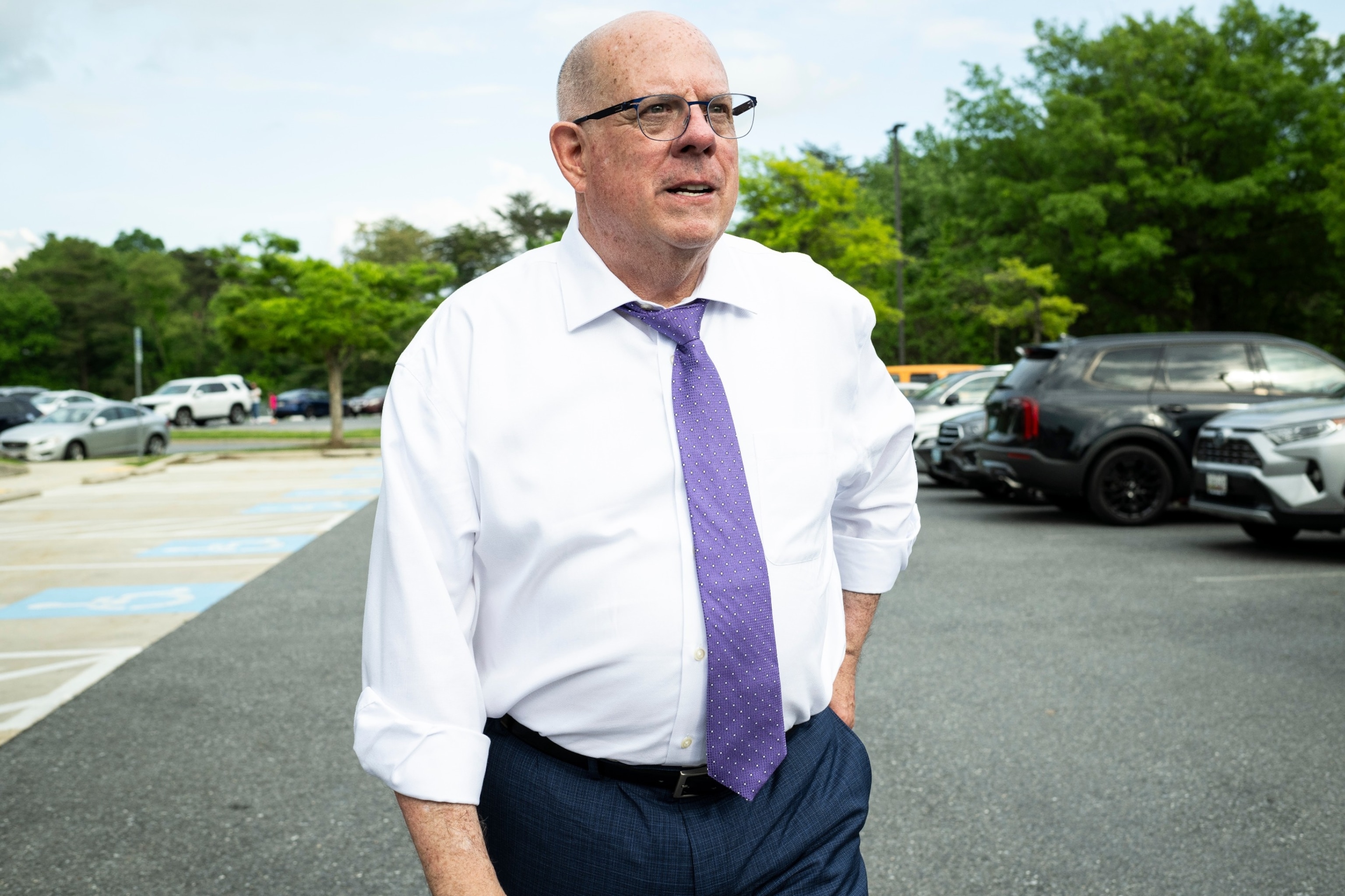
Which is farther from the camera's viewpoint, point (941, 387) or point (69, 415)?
point (69, 415)

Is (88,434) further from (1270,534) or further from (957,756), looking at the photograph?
(957,756)

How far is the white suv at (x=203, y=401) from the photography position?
43.8 meters

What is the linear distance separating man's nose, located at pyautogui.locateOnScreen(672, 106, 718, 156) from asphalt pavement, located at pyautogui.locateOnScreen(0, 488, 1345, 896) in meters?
2.47

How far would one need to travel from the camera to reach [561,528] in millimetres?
1692

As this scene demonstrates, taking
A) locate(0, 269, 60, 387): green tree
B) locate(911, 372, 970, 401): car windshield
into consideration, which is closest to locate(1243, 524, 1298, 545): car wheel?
locate(911, 372, 970, 401): car windshield

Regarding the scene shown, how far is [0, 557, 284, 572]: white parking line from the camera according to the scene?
10312 mm

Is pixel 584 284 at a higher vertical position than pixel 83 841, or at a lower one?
higher

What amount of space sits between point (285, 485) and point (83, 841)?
50.5 feet

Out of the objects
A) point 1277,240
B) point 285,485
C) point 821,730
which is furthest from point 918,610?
point 1277,240

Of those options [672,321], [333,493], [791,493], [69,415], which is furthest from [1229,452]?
[69,415]

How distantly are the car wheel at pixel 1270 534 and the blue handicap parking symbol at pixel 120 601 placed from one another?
27.0 ft

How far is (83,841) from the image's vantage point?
392 cm

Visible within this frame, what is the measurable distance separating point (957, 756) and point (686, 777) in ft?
10.3

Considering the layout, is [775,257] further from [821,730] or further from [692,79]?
[821,730]
